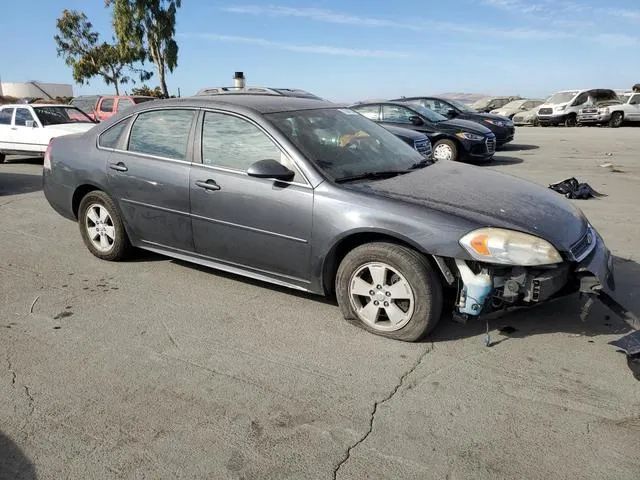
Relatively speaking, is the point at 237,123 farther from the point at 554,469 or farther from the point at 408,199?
the point at 554,469

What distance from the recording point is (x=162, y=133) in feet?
15.6

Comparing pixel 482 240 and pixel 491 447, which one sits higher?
pixel 482 240

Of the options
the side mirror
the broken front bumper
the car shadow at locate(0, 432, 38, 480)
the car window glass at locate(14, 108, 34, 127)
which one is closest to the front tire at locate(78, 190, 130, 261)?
the side mirror

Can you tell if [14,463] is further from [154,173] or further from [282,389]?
[154,173]

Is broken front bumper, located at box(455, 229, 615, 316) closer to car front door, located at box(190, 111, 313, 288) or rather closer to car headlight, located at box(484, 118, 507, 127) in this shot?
car front door, located at box(190, 111, 313, 288)

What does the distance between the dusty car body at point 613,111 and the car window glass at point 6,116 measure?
78.6 feet

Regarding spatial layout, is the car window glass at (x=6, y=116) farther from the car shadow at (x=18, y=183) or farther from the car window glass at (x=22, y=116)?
the car shadow at (x=18, y=183)

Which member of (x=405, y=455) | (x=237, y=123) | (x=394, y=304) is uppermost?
(x=237, y=123)

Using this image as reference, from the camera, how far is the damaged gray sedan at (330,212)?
3475mm

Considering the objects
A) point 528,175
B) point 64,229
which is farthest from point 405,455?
point 528,175

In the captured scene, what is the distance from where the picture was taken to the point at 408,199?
3688 mm

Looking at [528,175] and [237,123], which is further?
[528,175]

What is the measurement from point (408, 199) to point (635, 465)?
1.95 meters

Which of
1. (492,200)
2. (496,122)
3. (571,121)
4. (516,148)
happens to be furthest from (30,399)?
(571,121)
